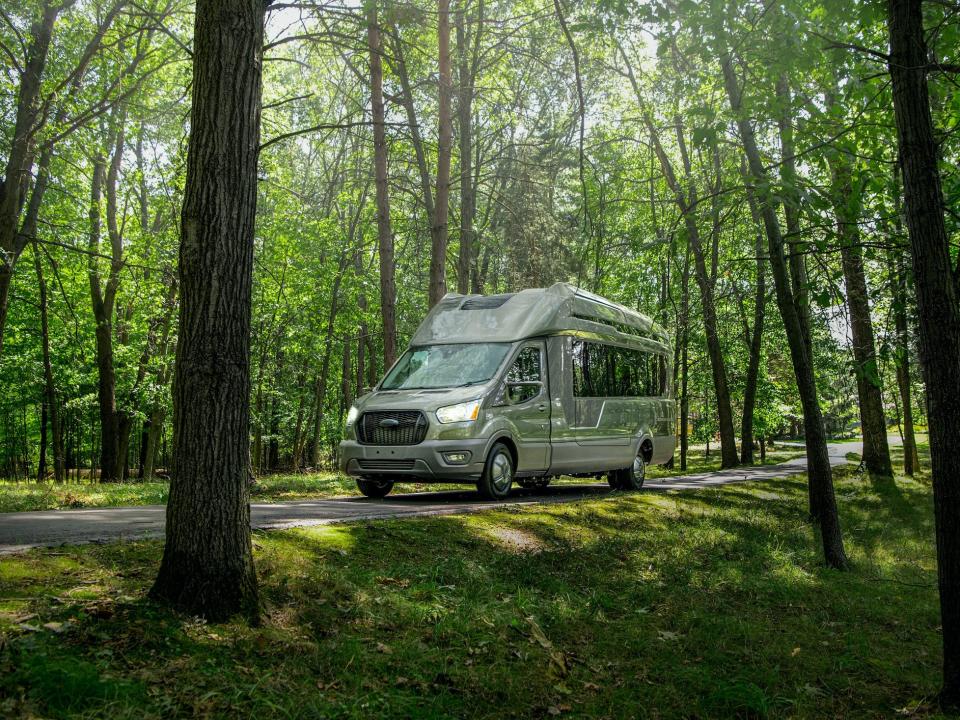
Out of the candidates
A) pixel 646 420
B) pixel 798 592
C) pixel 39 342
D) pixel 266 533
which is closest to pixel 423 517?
pixel 266 533

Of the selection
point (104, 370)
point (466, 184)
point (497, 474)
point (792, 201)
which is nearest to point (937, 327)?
point (792, 201)

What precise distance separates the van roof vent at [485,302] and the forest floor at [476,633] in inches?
170

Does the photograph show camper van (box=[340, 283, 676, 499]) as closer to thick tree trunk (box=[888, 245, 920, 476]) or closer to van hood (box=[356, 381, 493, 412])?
van hood (box=[356, 381, 493, 412])

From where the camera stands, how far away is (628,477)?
15.7 meters

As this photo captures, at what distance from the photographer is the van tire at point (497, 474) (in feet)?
37.7

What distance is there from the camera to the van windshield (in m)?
12.0

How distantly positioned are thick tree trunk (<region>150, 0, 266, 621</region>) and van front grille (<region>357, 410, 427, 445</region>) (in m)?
6.17

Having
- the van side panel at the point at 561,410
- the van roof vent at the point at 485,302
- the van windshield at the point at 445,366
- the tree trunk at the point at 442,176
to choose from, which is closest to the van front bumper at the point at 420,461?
the van windshield at the point at 445,366

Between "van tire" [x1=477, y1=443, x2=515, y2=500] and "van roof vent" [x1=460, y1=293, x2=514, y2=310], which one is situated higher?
"van roof vent" [x1=460, y1=293, x2=514, y2=310]

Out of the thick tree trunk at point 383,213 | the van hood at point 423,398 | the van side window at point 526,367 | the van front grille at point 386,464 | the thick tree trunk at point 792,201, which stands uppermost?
the thick tree trunk at point 383,213

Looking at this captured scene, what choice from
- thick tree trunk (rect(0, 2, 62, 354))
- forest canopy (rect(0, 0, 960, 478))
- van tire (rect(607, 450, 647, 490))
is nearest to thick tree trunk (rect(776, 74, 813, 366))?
forest canopy (rect(0, 0, 960, 478))

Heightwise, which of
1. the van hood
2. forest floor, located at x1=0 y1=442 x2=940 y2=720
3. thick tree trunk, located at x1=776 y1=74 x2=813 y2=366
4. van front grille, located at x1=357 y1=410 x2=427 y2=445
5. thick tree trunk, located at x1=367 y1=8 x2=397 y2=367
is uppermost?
thick tree trunk, located at x1=367 y1=8 x2=397 y2=367

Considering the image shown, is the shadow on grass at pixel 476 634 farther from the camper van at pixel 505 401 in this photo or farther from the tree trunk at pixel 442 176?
the tree trunk at pixel 442 176

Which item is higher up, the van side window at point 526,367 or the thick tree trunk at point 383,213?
the thick tree trunk at point 383,213
